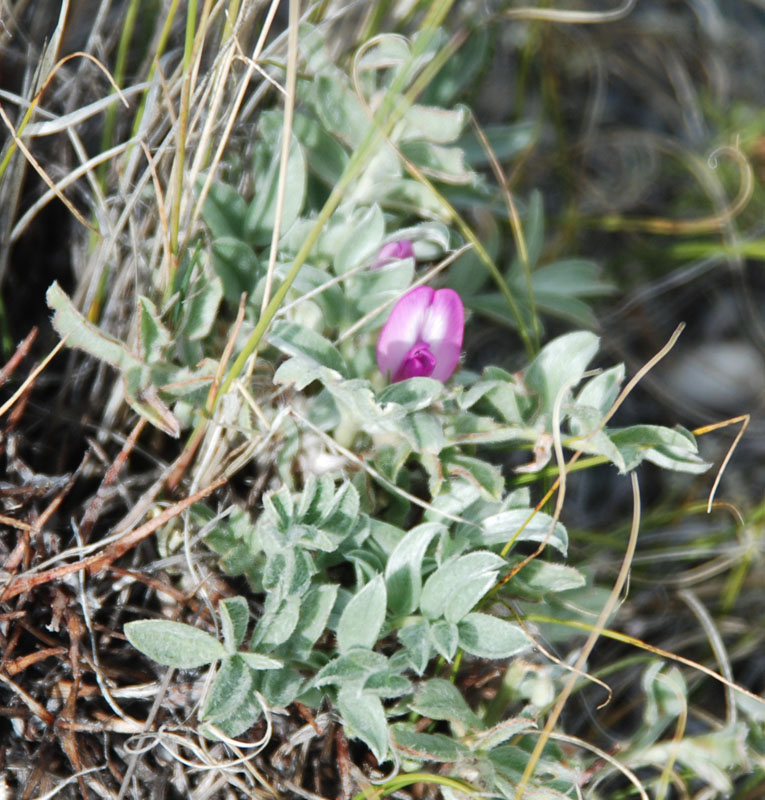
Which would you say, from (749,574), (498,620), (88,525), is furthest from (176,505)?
(749,574)

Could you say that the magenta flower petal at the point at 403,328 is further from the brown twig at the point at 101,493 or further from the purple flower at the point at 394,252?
the brown twig at the point at 101,493

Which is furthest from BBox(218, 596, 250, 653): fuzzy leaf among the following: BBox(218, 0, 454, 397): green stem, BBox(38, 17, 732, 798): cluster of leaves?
BBox(218, 0, 454, 397): green stem

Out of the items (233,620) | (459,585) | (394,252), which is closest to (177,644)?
(233,620)

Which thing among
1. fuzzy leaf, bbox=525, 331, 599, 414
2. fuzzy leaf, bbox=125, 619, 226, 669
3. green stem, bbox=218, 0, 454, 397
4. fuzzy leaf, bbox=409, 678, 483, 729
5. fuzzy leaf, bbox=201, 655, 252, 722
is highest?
green stem, bbox=218, 0, 454, 397

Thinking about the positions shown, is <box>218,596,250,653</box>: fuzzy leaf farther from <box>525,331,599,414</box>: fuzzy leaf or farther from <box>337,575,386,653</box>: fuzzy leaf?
<box>525,331,599,414</box>: fuzzy leaf

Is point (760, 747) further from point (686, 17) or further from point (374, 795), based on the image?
point (686, 17)

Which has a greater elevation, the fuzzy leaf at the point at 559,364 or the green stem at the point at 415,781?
the fuzzy leaf at the point at 559,364

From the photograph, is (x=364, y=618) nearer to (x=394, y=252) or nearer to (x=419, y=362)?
(x=419, y=362)

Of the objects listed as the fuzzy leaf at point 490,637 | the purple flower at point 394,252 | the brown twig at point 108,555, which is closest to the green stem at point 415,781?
the fuzzy leaf at point 490,637
